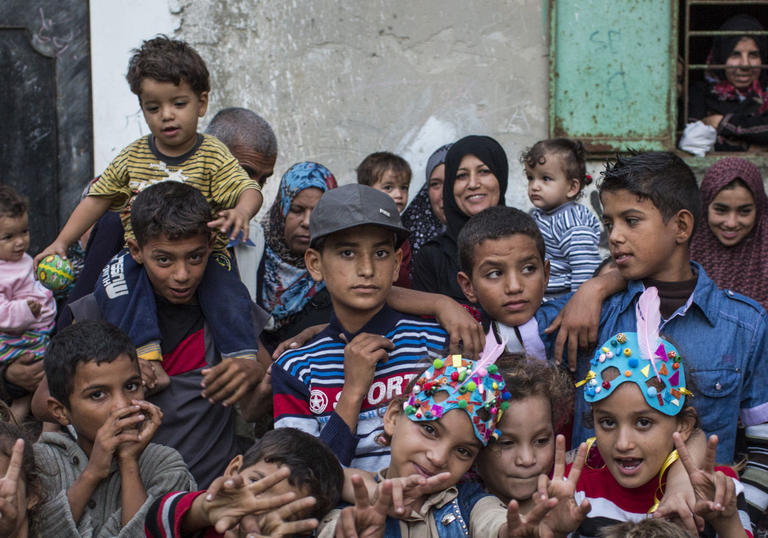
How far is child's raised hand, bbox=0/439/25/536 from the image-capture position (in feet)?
7.71

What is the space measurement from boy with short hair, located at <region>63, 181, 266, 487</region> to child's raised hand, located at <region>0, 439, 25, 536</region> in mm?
725

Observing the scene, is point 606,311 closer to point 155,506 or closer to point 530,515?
point 530,515

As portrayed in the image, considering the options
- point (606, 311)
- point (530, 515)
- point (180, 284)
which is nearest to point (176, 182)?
point (180, 284)

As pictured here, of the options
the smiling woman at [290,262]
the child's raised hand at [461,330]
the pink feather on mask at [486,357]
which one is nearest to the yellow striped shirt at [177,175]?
the smiling woman at [290,262]

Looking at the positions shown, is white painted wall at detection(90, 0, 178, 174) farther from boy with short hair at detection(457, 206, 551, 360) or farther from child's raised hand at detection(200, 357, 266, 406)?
boy with short hair at detection(457, 206, 551, 360)

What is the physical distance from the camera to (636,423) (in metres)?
2.57

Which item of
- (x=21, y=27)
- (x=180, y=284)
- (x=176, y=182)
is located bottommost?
(x=180, y=284)

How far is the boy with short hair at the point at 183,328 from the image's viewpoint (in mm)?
3158

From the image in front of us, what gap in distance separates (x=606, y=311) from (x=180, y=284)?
5.15ft

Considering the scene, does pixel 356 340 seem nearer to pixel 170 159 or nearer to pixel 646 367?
pixel 646 367

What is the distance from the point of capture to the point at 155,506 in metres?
2.66

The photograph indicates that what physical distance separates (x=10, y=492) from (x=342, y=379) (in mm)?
1061

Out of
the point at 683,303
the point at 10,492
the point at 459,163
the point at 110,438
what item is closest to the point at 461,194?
the point at 459,163

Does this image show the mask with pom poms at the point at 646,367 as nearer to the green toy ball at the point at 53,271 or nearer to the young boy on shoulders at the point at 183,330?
the young boy on shoulders at the point at 183,330
